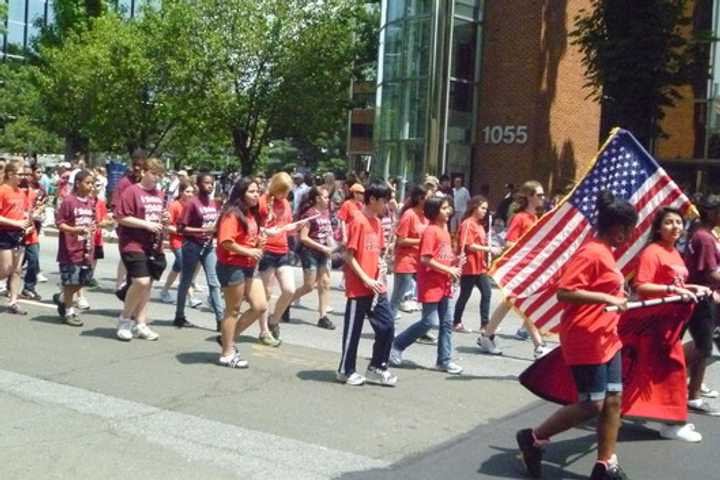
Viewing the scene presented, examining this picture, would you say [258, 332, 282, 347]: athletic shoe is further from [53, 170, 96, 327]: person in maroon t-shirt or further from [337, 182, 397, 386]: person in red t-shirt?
[53, 170, 96, 327]: person in maroon t-shirt

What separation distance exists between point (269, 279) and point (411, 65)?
53.8 feet

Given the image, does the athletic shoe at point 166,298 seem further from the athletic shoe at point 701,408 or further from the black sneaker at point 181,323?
the athletic shoe at point 701,408

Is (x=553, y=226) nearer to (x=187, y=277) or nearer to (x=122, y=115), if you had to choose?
(x=187, y=277)

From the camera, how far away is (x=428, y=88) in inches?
969

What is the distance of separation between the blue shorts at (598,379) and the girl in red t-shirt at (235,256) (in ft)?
11.6

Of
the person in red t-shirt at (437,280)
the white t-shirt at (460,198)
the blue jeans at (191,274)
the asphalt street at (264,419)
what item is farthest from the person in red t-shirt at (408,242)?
the white t-shirt at (460,198)

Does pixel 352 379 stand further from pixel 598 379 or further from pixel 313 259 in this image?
pixel 313 259

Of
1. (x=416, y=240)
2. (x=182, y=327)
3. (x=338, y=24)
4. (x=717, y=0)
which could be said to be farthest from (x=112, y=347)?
(x=717, y=0)

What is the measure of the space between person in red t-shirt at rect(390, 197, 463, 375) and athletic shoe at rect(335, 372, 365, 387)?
934 mm

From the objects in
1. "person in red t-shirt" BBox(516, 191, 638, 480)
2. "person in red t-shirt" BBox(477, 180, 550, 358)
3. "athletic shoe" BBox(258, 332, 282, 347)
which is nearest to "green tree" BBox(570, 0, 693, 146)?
"person in red t-shirt" BBox(477, 180, 550, 358)

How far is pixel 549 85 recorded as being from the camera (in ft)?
81.8

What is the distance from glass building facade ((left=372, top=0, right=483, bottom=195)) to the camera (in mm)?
24438

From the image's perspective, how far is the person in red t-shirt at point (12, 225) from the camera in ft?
34.7

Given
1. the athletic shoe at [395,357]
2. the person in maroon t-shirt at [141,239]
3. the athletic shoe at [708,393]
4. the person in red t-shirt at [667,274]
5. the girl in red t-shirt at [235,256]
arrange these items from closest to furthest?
the person in red t-shirt at [667,274] < the athletic shoe at [708,393] < the girl in red t-shirt at [235,256] < the athletic shoe at [395,357] < the person in maroon t-shirt at [141,239]
